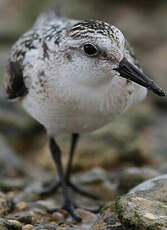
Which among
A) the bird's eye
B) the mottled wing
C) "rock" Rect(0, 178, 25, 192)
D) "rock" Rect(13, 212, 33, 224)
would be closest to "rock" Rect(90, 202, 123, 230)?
"rock" Rect(13, 212, 33, 224)

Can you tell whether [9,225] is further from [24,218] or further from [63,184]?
[63,184]

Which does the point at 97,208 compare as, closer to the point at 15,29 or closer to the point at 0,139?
the point at 0,139

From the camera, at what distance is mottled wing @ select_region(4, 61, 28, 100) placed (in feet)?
19.8

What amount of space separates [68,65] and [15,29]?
8.83 meters

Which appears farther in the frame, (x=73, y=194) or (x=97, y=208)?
(x=73, y=194)

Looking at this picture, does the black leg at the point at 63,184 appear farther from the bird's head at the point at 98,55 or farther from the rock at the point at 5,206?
the bird's head at the point at 98,55

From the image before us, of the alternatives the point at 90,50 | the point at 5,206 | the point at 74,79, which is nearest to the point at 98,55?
the point at 90,50

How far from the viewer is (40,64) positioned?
18.1ft

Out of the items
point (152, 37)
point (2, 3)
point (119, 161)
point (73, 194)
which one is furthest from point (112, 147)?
point (2, 3)

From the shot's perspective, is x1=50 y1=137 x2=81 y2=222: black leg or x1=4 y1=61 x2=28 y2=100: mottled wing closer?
x1=4 y1=61 x2=28 y2=100: mottled wing

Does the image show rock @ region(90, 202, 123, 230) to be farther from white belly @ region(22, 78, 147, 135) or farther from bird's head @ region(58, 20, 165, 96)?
bird's head @ region(58, 20, 165, 96)

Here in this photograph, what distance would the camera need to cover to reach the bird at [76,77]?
4.89 metres

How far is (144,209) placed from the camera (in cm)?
452

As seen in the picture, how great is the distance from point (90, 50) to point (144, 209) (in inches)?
65.2
